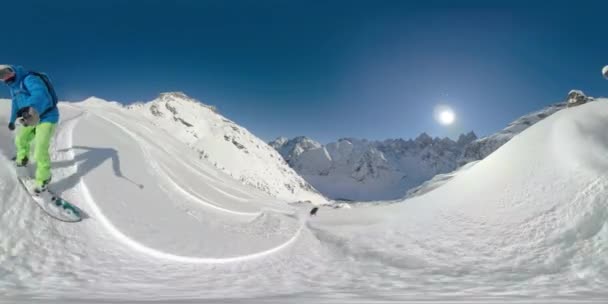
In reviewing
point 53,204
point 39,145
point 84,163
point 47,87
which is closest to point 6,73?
point 47,87

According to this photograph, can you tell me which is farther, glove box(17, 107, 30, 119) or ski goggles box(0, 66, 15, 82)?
ski goggles box(0, 66, 15, 82)

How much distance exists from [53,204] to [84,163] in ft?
8.43

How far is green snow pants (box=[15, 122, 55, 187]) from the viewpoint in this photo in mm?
7492

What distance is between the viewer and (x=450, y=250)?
796 centimetres

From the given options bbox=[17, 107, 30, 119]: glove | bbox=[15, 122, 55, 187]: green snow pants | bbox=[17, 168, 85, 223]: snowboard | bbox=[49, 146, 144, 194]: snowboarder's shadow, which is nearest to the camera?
bbox=[17, 168, 85, 223]: snowboard

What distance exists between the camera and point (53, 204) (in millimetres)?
7414

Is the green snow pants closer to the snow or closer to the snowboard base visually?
the snowboard base

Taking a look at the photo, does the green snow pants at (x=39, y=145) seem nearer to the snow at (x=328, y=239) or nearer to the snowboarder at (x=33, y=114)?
the snowboarder at (x=33, y=114)

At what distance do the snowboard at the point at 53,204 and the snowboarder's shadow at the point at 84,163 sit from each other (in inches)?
26.7

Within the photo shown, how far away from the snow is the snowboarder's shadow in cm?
5

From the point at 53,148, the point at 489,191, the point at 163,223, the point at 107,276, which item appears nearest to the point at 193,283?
the point at 107,276

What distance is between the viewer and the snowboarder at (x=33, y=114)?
24.7ft

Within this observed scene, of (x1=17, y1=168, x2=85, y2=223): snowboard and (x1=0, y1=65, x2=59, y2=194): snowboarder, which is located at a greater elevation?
(x1=0, y1=65, x2=59, y2=194): snowboarder

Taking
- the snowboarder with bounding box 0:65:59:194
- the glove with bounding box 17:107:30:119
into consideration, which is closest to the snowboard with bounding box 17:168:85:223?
the snowboarder with bounding box 0:65:59:194
